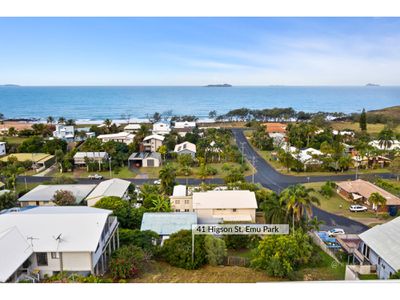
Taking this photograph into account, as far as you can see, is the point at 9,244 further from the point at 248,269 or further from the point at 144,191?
the point at 144,191

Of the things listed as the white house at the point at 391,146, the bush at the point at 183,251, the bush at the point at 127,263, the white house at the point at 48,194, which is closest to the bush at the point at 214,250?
the bush at the point at 183,251

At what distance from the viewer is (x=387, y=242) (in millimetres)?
9445

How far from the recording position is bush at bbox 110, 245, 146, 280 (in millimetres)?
8648

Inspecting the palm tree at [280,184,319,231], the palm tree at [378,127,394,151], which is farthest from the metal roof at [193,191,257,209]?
the palm tree at [378,127,394,151]

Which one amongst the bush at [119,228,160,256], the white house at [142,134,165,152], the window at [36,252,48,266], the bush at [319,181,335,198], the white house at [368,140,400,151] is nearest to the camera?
the window at [36,252,48,266]

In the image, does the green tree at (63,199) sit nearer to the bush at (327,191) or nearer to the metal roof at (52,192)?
the metal roof at (52,192)

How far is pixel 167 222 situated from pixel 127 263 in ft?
10.5

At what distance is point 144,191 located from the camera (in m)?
15.9

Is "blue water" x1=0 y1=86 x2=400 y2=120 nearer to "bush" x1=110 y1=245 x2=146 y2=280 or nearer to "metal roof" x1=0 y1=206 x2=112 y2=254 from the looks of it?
"metal roof" x1=0 y1=206 x2=112 y2=254

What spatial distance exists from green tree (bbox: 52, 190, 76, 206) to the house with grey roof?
4.09 meters

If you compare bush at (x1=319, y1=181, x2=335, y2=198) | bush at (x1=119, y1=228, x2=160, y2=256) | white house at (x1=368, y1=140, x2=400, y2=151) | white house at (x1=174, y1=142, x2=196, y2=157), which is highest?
white house at (x1=368, y1=140, x2=400, y2=151)

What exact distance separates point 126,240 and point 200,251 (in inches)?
99.9

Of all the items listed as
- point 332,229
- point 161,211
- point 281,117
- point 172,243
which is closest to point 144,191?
point 161,211

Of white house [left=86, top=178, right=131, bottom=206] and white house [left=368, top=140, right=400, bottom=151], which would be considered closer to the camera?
white house [left=86, top=178, right=131, bottom=206]
